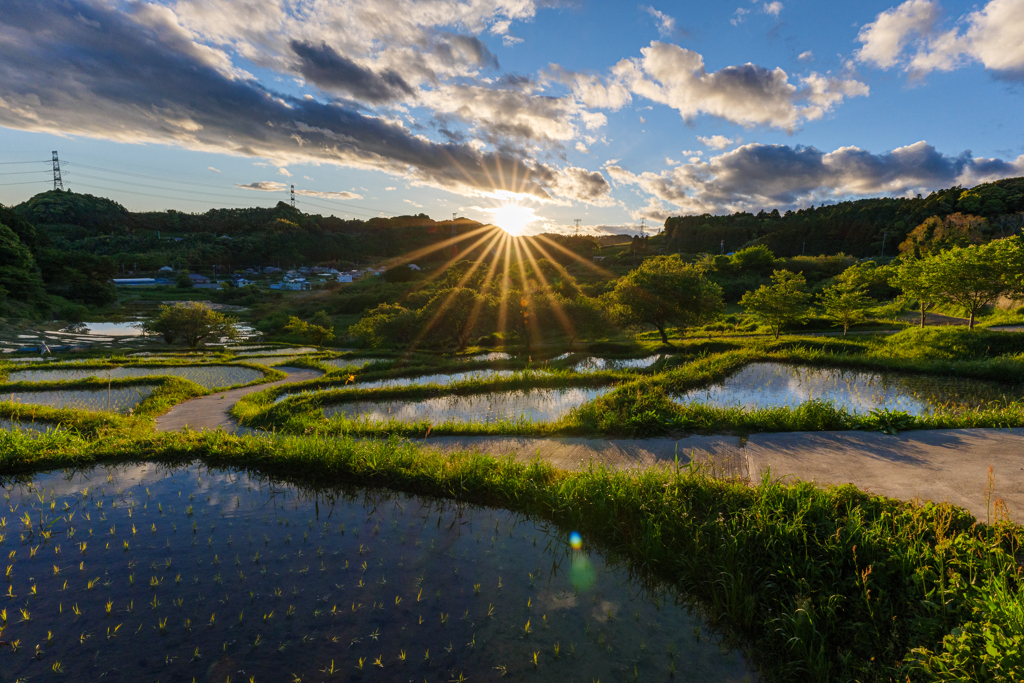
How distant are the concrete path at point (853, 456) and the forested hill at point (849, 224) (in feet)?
260

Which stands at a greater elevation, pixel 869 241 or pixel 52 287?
pixel 869 241

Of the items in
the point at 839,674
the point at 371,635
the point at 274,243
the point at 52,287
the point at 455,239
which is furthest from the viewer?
the point at 455,239

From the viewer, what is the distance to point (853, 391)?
13406mm

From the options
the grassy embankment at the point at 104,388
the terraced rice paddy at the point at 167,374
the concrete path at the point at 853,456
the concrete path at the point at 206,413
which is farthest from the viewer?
the terraced rice paddy at the point at 167,374

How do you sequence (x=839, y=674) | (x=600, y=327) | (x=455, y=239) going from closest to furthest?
(x=839, y=674), (x=600, y=327), (x=455, y=239)

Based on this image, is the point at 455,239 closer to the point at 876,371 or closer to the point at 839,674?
the point at 876,371

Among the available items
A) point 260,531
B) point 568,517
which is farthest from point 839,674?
point 260,531

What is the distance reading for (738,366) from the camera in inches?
716

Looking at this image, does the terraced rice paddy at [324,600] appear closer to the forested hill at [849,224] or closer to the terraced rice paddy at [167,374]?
the terraced rice paddy at [167,374]

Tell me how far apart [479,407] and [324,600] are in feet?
32.1

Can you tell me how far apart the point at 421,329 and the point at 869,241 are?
100m

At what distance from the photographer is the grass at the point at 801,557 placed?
3.52m

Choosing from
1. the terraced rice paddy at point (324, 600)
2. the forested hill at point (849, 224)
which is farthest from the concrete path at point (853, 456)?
the forested hill at point (849, 224)

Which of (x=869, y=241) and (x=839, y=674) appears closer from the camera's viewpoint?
(x=839, y=674)
